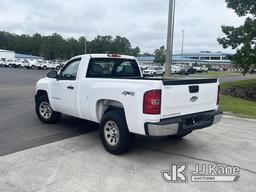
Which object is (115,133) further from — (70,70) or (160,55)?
(160,55)

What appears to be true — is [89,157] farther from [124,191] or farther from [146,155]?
[124,191]

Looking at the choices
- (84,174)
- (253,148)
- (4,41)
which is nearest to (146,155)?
(84,174)

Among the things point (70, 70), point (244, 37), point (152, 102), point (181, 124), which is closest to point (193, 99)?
point (181, 124)

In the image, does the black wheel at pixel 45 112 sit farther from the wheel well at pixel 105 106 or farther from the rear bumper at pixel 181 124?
the rear bumper at pixel 181 124

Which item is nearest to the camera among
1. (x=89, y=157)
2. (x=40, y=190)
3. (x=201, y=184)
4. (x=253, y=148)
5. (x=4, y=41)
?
(x=40, y=190)

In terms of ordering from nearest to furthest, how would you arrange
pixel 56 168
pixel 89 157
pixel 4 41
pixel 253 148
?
pixel 56 168 → pixel 89 157 → pixel 253 148 → pixel 4 41

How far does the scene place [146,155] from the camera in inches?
223

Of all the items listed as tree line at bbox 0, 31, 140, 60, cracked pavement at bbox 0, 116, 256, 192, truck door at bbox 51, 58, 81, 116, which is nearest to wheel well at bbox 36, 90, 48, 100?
truck door at bbox 51, 58, 81, 116

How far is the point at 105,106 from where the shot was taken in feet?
19.8

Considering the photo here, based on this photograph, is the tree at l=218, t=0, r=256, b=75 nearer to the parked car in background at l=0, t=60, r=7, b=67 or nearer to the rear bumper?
the rear bumper

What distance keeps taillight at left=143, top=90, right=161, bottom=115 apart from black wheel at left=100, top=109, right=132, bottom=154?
0.67m

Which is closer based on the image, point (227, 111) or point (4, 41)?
point (227, 111)

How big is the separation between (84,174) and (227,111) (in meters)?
7.49

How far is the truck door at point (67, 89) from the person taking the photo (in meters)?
6.66
